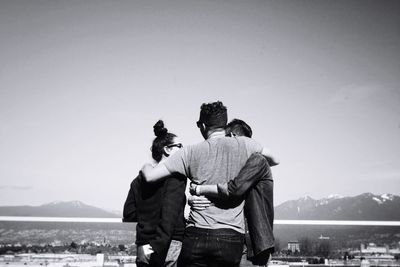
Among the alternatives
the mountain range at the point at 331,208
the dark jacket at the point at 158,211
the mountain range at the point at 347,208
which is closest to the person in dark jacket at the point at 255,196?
the dark jacket at the point at 158,211

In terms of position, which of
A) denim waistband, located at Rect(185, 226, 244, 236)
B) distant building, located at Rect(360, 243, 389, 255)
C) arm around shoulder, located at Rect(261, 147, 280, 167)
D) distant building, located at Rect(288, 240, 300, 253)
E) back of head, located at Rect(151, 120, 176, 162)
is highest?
back of head, located at Rect(151, 120, 176, 162)

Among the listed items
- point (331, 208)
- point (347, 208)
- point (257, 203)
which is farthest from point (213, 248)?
point (331, 208)

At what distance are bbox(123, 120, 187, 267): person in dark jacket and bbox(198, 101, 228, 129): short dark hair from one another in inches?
11.2

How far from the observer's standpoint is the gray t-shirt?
171 cm

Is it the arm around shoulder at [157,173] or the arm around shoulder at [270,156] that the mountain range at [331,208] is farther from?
the arm around shoulder at [157,173]

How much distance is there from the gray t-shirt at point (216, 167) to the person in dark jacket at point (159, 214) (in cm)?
9

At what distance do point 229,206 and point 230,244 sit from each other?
17 centimetres

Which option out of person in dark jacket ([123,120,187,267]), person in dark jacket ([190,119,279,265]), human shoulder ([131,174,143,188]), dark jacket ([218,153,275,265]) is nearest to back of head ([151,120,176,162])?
person in dark jacket ([123,120,187,267])

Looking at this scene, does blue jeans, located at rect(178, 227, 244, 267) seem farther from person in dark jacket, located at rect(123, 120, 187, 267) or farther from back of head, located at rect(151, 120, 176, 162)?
back of head, located at rect(151, 120, 176, 162)

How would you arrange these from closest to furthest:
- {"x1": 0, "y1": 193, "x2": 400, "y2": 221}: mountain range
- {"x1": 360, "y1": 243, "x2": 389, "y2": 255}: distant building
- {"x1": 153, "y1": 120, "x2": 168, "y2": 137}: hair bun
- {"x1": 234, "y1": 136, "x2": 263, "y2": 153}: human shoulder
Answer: {"x1": 234, "y1": 136, "x2": 263, "y2": 153}: human shoulder → {"x1": 153, "y1": 120, "x2": 168, "y2": 137}: hair bun → {"x1": 360, "y1": 243, "x2": 389, "y2": 255}: distant building → {"x1": 0, "y1": 193, "x2": 400, "y2": 221}: mountain range

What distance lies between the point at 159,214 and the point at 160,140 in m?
0.43

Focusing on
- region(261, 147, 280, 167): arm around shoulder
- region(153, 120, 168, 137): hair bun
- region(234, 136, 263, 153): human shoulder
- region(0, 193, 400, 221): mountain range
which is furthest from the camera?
region(0, 193, 400, 221): mountain range

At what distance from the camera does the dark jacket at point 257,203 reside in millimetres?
1669

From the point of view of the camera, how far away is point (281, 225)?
10.0ft
